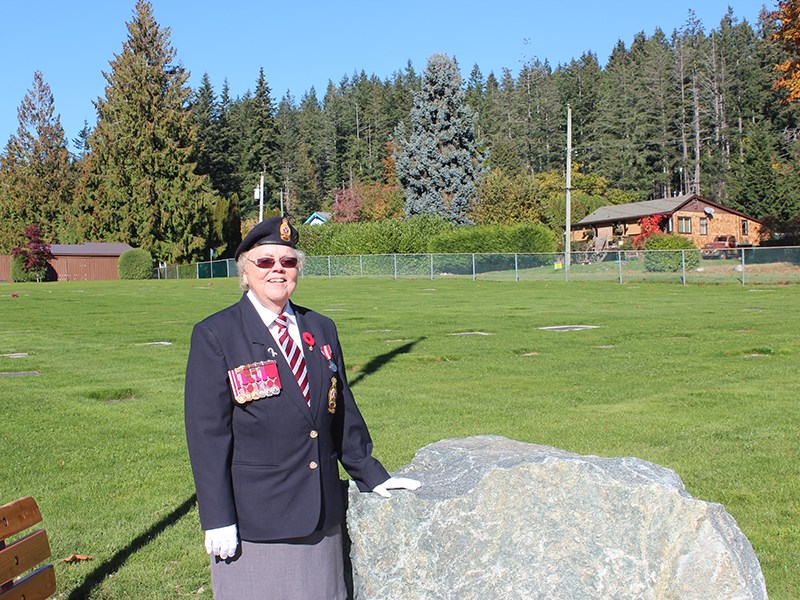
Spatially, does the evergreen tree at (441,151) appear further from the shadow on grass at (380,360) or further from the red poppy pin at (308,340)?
the red poppy pin at (308,340)

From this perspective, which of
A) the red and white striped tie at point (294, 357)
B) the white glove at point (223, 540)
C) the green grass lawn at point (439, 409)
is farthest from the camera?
the green grass lawn at point (439, 409)

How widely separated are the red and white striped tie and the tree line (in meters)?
36.7

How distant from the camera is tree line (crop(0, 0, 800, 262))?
62469mm

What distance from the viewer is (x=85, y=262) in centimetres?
6100

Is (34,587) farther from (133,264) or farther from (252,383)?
(133,264)

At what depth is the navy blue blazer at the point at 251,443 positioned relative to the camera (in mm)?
3139

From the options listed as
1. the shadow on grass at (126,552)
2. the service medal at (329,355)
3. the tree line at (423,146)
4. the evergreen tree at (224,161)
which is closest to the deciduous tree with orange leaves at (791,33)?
the tree line at (423,146)

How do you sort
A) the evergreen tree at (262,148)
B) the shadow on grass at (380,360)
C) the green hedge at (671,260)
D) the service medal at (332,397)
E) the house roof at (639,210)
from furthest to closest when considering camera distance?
the evergreen tree at (262,148), the house roof at (639,210), the green hedge at (671,260), the shadow on grass at (380,360), the service medal at (332,397)

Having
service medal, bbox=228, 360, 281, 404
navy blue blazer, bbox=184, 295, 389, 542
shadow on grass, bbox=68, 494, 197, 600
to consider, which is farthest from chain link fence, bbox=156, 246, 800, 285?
service medal, bbox=228, 360, 281, 404

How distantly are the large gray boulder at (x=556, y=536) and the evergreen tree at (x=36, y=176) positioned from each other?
73.9 meters

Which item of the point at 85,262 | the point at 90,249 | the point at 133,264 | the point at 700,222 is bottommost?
the point at 133,264

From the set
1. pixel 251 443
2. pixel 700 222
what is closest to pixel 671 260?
pixel 700 222

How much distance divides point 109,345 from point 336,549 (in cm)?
1346

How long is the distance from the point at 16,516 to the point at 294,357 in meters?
1.35
